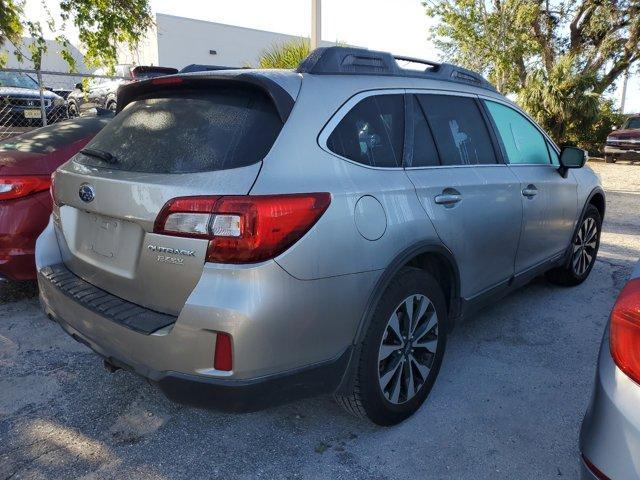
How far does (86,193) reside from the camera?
235 cm

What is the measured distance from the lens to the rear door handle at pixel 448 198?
269 cm

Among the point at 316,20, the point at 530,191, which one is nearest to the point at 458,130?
the point at 530,191

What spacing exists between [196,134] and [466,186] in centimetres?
157

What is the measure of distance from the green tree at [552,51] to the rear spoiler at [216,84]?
1376 centimetres

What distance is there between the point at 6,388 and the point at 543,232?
3.75 metres

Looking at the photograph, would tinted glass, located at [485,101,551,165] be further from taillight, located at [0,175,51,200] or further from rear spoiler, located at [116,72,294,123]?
taillight, located at [0,175,51,200]

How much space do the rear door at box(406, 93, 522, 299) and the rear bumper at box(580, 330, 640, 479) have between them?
4.00 ft

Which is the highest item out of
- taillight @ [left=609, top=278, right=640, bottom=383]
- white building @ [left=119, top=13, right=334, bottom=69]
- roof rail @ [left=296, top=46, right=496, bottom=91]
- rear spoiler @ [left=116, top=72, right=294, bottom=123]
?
white building @ [left=119, top=13, right=334, bottom=69]

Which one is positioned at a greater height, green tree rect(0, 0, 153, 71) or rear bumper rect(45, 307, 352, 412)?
green tree rect(0, 0, 153, 71)

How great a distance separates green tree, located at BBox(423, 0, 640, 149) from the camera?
14.7 m

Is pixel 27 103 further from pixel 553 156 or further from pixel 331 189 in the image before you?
pixel 331 189

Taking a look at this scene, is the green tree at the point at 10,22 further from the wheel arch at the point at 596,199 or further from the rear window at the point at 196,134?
the wheel arch at the point at 596,199

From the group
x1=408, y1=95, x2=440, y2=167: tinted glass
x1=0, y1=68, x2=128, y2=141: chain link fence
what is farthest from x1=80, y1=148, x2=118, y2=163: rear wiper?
x1=0, y1=68, x2=128, y2=141: chain link fence

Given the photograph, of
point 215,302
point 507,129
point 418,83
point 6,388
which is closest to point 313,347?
A: point 215,302
